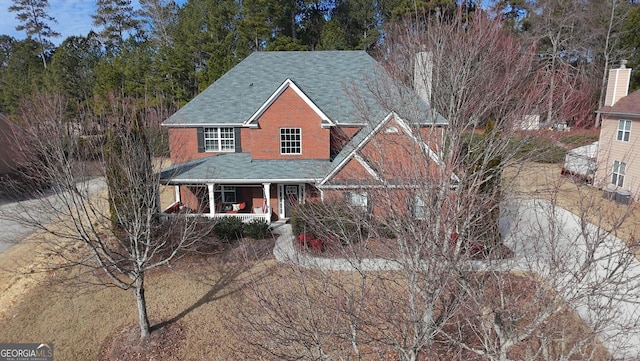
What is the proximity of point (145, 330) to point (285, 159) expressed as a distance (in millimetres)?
11916

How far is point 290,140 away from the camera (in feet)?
68.6

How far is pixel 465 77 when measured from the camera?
30.3 ft

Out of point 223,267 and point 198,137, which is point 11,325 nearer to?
point 223,267

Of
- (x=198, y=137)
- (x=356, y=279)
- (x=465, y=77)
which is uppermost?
(x=465, y=77)

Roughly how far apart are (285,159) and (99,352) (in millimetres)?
12874

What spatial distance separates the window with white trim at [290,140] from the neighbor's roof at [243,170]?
0.60 meters

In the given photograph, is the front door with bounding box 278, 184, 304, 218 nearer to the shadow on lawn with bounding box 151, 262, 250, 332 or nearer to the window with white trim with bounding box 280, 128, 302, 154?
the window with white trim with bounding box 280, 128, 302, 154

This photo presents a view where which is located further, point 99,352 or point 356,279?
point 356,279

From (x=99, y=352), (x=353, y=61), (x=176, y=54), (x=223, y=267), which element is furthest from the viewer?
(x=176, y=54)

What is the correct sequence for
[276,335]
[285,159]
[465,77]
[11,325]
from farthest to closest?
[285,159], [11,325], [465,77], [276,335]

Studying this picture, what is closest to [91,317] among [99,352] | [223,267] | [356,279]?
[99,352]

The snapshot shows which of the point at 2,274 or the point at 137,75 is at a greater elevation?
the point at 137,75

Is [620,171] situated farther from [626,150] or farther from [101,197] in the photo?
[101,197]

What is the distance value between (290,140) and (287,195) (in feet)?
10.3
